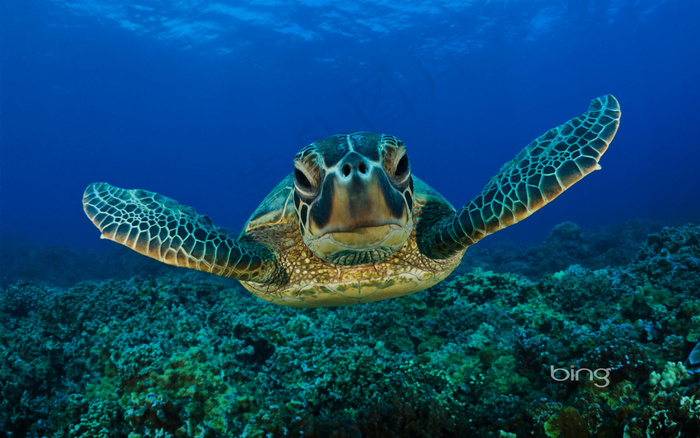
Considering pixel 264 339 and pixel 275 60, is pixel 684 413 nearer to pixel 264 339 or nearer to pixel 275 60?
pixel 264 339

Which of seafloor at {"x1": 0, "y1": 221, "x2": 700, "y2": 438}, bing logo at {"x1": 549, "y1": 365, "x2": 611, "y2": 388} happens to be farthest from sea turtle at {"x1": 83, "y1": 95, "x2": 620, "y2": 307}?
bing logo at {"x1": 549, "y1": 365, "x2": 611, "y2": 388}

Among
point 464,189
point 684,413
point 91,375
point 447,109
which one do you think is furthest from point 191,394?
point 464,189

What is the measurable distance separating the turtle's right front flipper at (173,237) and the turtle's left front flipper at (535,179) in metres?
1.72

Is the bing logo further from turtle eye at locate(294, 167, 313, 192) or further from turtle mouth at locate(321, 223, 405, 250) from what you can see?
turtle eye at locate(294, 167, 313, 192)

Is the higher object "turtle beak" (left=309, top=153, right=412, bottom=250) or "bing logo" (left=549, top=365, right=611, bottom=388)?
"turtle beak" (left=309, top=153, right=412, bottom=250)

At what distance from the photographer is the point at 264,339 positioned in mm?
3688

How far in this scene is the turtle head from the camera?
71.5 inches

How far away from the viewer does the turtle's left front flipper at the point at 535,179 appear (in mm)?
2547

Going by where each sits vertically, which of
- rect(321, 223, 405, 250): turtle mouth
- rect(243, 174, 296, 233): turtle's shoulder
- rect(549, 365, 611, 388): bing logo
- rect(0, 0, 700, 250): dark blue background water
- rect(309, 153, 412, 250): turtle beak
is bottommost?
rect(549, 365, 611, 388): bing logo

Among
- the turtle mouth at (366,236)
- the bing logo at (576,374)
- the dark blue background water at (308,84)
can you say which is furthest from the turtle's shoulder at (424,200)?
the dark blue background water at (308,84)

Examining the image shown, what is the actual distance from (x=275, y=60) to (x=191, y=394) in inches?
1729

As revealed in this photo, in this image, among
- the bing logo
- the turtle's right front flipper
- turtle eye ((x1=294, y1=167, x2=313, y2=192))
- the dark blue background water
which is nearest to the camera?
turtle eye ((x1=294, y1=167, x2=313, y2=192))

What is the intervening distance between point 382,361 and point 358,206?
1755 millimetres

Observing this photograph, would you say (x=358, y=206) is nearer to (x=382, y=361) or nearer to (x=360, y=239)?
(x=360, y=239)
